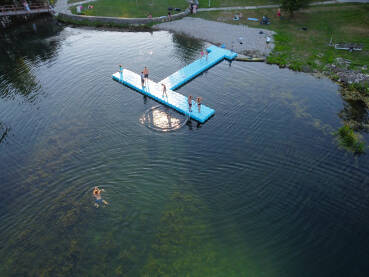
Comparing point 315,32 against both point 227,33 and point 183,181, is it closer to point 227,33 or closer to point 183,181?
point 227,33

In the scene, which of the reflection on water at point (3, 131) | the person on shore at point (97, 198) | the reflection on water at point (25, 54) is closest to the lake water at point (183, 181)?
the reflection on water at point (3, 131)

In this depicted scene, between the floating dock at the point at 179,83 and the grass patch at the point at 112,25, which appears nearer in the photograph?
the floating dock at the point at 179,83

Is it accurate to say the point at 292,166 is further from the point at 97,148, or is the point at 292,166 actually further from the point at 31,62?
the point at 31,62

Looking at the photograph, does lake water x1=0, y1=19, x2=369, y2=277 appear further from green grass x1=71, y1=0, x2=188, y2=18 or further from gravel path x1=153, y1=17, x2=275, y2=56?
green grass x1=71, y1=0, x2=188, y2=18

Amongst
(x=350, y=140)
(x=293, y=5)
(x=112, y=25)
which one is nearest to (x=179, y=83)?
(x=350, y=140)

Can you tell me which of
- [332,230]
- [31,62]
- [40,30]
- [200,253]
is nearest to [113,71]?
[31,62]

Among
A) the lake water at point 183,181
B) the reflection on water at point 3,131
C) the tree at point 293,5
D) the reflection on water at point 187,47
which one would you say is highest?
the tree at point 293,5

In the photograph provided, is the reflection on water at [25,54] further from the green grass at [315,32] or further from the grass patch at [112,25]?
the green grass at [315,32]

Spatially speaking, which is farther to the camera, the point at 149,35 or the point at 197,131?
the point at 149,35
